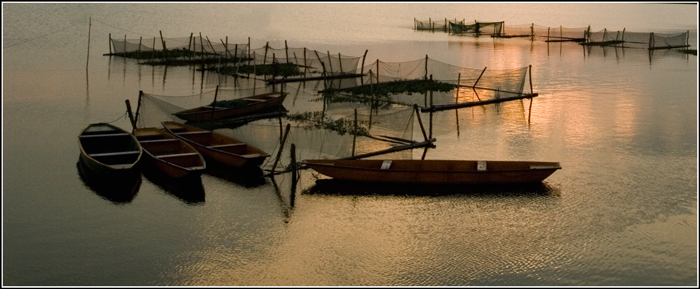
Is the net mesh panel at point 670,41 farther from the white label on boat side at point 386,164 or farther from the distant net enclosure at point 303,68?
the white label on boat side at point 386,164

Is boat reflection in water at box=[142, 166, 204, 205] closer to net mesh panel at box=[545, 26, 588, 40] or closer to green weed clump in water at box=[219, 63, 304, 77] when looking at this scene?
green weed clump in water at box=[219, 63, 304, 77]

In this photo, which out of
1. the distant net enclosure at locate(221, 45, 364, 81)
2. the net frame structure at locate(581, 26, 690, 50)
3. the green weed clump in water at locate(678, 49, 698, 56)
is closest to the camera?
the distant net enclosure at locate(221, 45, 364, 81)

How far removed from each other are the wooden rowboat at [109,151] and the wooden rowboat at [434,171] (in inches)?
152

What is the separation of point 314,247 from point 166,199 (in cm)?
415

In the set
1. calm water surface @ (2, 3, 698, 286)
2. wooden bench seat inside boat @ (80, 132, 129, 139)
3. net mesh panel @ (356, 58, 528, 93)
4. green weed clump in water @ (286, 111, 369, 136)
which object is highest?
net mesh panel @ (356, 58, 528, 93)

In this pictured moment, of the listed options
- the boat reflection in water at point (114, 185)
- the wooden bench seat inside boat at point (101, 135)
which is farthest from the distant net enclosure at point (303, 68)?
the boat reflection in water at point (114, 185)

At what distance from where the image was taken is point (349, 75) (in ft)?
108

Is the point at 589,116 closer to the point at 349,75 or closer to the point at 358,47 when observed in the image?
the point at 349,75

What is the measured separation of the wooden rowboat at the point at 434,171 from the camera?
1611cm

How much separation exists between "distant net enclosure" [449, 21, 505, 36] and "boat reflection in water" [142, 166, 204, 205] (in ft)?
153

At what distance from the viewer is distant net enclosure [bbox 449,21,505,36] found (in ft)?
200

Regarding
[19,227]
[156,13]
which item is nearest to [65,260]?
[19,227]

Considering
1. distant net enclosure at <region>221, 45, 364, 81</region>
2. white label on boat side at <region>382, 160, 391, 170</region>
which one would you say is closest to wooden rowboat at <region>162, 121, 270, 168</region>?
white label on boat side at <region>382, 160, 391, 170</region>

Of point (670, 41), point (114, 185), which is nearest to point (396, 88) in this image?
point (114, 185)
